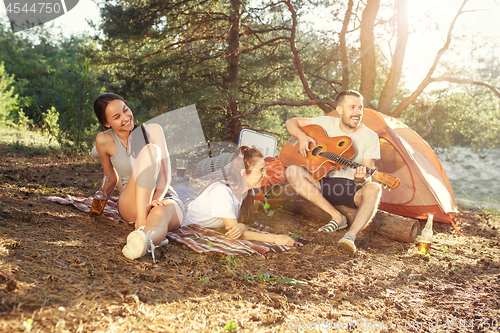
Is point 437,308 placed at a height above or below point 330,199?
below

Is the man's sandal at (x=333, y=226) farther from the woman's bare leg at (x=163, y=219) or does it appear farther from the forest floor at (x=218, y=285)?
the woman's bare leg at (x=163, y=219)

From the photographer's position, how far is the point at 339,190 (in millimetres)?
3781

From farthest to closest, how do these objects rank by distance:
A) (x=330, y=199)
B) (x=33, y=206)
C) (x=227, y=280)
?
(x=330, y=199) < (x=33, y=206) < (x=227, y=280)

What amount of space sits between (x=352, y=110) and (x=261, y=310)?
2515mm

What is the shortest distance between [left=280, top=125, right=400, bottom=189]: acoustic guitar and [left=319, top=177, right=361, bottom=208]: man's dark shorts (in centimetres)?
12

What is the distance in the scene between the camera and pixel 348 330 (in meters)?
1.75

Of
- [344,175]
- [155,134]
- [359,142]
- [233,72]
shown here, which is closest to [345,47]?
[233,72]

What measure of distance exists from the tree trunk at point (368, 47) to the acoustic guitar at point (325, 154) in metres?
3.61

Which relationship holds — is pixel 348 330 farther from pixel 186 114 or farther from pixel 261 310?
pixel 186 114

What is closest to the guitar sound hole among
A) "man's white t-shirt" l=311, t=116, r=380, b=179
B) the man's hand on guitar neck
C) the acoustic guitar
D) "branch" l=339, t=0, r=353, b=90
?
the acoustic guitar

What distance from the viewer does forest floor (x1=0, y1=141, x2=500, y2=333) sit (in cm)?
157

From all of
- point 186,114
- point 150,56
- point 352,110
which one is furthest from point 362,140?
point 150,56

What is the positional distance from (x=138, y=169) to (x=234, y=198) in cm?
84

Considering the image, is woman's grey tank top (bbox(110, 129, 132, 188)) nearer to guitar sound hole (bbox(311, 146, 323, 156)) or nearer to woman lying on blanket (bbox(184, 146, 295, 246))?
woman lying on blanket (bbox(184, 146, 295, 246))
